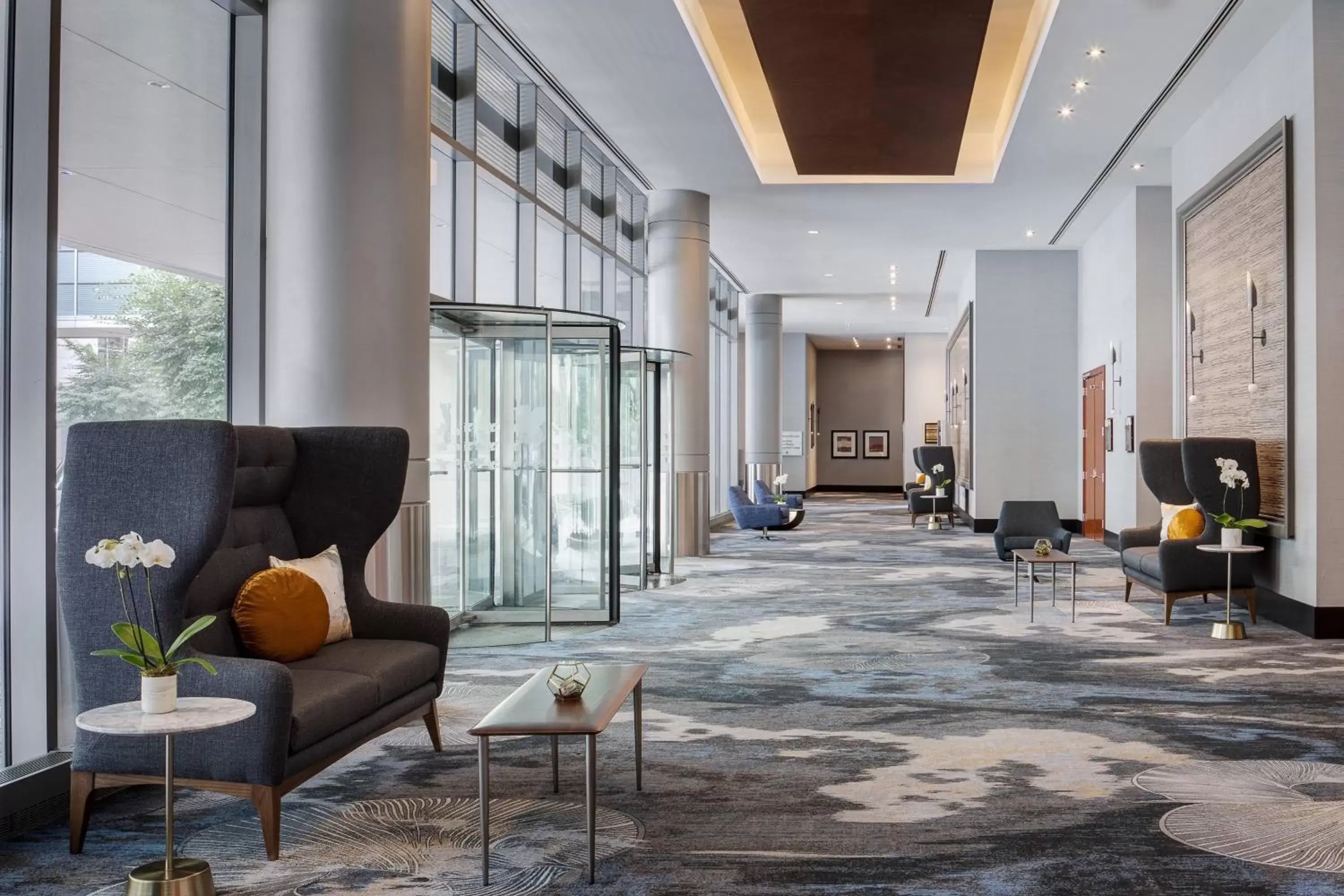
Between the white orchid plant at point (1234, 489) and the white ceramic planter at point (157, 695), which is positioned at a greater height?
the white orchid plant at point (1234, 489)

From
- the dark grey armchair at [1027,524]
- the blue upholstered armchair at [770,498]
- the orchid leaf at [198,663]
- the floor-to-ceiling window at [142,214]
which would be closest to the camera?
the orchid leaf at [198,663]

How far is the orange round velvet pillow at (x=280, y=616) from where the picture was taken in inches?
175

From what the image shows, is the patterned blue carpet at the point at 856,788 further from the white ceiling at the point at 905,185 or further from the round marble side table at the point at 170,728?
the white ceiling at the point at 905,185

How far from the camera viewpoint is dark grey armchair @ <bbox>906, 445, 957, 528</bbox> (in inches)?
773

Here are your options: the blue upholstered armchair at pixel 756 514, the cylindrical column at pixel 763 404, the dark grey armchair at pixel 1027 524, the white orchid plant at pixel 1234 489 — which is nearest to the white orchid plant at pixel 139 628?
the white orchid plant at pixel 1234 489

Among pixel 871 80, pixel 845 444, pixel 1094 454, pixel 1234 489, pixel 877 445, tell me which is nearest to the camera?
pixel 1234 489

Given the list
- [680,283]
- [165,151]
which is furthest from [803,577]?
[165,151]

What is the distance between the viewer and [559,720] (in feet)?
11.9

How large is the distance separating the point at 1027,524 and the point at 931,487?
8006 mm

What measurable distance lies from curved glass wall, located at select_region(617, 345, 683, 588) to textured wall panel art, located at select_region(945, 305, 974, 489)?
25.6 ft

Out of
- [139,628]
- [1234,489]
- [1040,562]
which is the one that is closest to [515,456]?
[1040,562]

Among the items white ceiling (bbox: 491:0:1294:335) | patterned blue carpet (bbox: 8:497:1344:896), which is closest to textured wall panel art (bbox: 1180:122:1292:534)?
white ceiling (bbox: 491:0:1294:335)

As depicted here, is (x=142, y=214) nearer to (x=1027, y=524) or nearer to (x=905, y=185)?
(x=1027, y=524)

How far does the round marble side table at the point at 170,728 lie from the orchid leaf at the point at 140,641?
15cm
